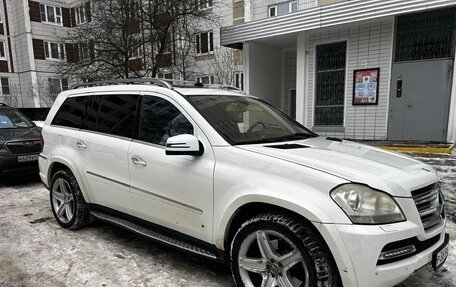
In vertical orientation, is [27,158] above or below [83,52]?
below

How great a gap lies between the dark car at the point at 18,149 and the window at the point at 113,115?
339cm

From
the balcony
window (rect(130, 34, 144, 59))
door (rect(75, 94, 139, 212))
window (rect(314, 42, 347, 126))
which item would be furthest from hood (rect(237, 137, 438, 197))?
window (rect(130, 34, 144, 59))

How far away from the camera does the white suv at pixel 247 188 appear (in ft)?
7.14

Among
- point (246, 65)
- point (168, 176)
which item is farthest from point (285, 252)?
point (246, 65)

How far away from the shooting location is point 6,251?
3750 mm

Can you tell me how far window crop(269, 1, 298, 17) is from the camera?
16670 millimetres

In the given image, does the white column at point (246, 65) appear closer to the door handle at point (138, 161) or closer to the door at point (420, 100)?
the door at point (420, 100)

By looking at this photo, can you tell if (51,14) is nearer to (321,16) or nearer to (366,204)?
(321,16)

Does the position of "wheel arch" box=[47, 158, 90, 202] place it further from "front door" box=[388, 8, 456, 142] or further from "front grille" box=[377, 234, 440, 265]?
"front door" box=[388, 8, 456, 142]

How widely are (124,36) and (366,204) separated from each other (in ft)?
47.1

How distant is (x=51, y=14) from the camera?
105ft

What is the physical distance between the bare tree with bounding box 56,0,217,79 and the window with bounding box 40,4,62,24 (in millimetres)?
19466

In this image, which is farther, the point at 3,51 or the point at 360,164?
the point at 3,51

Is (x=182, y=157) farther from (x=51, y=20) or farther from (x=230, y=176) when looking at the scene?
(x=51, y=20)
